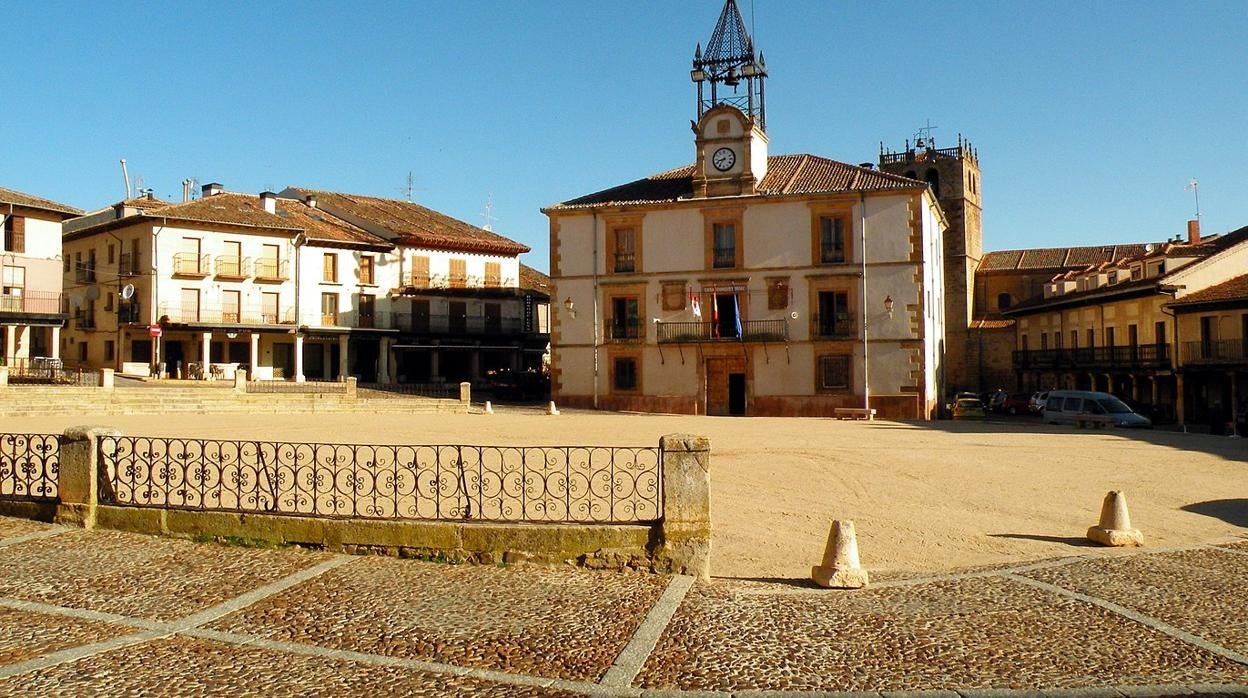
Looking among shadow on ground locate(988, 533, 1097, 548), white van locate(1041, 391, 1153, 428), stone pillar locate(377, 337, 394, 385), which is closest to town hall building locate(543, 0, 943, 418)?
white van locate(1041, 391, 1153, 428)

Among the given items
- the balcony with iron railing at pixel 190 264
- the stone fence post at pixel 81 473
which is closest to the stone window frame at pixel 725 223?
the balcony with iron railing at pixel 190 264

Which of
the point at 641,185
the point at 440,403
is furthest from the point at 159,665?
the point at 641,185

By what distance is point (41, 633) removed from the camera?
6586mm

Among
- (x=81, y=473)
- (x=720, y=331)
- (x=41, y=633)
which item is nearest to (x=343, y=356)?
(x=720, y=331)

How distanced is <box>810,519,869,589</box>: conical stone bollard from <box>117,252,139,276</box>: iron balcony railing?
40.2 metres

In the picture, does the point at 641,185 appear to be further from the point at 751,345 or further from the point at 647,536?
the point at 647,536

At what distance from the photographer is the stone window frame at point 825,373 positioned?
1368 inches

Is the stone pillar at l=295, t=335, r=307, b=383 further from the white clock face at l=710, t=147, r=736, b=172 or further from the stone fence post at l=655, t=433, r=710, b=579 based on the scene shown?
the stone fence post at l=655, t=433, r=710, b=579

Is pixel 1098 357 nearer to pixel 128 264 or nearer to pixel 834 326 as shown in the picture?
pixel 834 326

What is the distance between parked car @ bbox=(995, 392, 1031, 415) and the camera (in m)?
43.2

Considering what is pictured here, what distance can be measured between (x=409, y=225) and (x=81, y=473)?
42246 millimetres

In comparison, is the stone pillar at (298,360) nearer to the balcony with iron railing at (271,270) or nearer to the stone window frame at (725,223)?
the balcony with iron railing at (271,270)

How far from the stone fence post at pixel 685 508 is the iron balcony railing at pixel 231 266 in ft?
126

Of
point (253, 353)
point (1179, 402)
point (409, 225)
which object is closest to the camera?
point (1179, 402)
